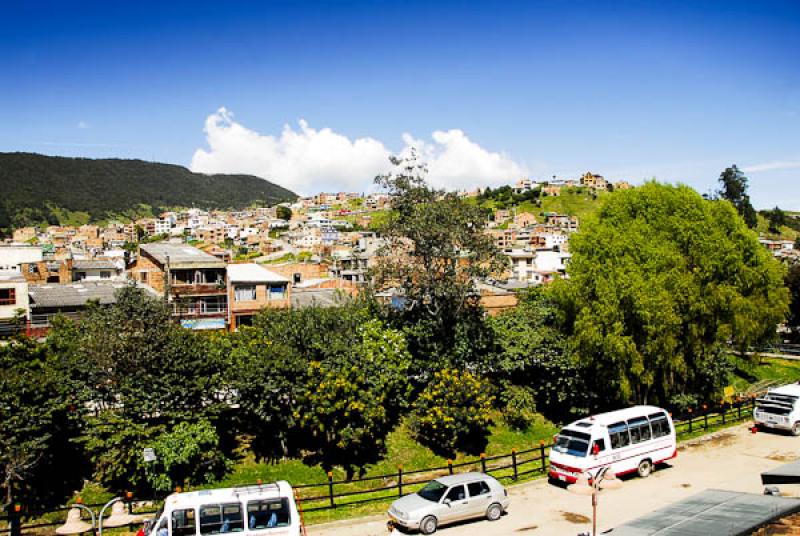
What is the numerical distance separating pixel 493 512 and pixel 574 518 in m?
2.28

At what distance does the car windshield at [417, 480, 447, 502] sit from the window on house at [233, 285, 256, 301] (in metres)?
34.5

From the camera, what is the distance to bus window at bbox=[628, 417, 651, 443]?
20109 millimetres

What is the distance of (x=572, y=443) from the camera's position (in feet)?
64.8

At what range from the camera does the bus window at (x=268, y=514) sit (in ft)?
48.5

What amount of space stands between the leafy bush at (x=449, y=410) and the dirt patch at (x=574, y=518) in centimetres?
1034

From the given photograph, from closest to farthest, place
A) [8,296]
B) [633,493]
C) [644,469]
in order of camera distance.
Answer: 1. [633,493]
2. [644,469]
3. [8,296]

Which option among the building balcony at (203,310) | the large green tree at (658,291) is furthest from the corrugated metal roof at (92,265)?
the large green tree at (658,291)

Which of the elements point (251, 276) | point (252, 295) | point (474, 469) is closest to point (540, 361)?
point (474, 469)

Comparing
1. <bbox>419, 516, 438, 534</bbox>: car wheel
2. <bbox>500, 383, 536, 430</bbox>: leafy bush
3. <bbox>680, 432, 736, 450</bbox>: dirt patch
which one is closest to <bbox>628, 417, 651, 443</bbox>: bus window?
<bbox>680, 432, 736, 450</bbox>: dirt patch

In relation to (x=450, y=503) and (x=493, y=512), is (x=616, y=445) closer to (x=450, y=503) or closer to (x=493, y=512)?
(x=493, y=512)

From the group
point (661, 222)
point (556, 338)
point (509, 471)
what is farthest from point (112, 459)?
point (661, 222)

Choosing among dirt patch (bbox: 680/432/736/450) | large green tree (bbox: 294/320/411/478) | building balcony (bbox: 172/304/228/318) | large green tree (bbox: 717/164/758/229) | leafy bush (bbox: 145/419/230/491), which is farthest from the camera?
large green tree (bbox: 717/164/758/229)

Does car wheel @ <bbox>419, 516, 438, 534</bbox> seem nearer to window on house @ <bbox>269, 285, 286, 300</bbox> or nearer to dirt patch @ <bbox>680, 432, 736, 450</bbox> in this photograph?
dirt patch @ <bbox>680, 432, 736, 450</bbox>

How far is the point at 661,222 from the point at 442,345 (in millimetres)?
12872
